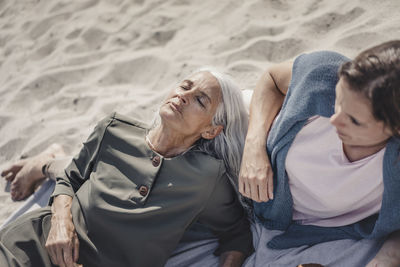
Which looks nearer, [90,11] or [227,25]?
[227,25]

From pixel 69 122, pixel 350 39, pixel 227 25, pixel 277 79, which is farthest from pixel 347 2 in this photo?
pixel 69 122

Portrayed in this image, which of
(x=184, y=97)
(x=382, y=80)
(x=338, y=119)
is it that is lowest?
→ (x=184, y=97)

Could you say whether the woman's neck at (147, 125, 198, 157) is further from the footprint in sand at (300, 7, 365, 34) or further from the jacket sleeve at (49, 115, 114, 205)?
the footprint in sand at (300, 7, 365, 34)

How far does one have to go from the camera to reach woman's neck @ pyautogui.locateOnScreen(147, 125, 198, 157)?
2.45 meters

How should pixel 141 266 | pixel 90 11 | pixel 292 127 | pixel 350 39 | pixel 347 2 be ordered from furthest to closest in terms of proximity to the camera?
1. pixel 90 11
2. pixel 347 2
3. pixel 350 39
4. pixel 141 266
5. pixel 292 127

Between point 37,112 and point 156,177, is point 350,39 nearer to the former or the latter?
point 156,177

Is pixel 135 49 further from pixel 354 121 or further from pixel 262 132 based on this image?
pixel 354 121

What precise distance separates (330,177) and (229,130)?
2.43ft

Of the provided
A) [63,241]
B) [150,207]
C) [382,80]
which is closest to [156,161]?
[150,207]

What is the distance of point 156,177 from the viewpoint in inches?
91.7

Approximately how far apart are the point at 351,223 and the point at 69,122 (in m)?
2.71

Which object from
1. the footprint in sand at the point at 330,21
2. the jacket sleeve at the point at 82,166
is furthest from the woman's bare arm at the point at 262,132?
the footprint in sand at the point at 330,21

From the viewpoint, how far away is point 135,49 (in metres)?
4.35


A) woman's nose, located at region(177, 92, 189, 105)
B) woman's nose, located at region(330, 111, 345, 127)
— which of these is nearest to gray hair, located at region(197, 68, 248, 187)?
woman's nose, located at region(177, 92, 189, 105)
